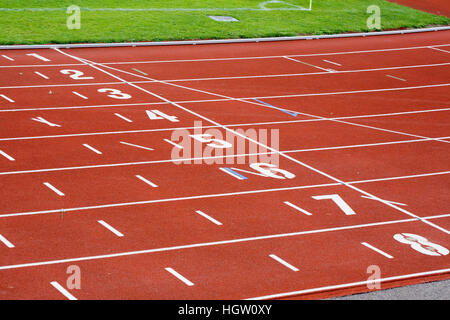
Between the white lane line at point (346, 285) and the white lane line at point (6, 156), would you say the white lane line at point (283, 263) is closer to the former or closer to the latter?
the white lane line at point (346, 285)

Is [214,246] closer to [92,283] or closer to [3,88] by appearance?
[92,283]

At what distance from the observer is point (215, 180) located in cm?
1241

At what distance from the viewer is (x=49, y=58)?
781 inches

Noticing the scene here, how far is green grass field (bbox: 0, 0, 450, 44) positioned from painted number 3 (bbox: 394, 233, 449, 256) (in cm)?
1336

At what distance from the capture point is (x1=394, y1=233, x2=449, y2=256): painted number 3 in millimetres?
10258

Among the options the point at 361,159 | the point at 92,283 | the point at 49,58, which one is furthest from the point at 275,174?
the point at 49,58

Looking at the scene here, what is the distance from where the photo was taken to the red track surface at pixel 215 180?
940 cm

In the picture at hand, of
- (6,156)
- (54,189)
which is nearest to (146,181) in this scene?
(54,189)

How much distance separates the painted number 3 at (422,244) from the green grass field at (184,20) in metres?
13.4

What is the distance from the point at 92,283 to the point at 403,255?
4224 mm

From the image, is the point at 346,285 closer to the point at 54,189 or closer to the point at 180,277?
the point at 180,277

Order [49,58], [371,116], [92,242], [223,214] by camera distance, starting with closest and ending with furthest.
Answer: [92,242]
[223,214]
[371,116]
[49,58]

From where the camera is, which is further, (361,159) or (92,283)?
(361,159)

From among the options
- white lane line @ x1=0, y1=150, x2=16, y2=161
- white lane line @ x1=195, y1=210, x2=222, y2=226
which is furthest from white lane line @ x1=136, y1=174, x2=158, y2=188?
white lane line @ x1=0, y1=150, x2=16, y2=161
